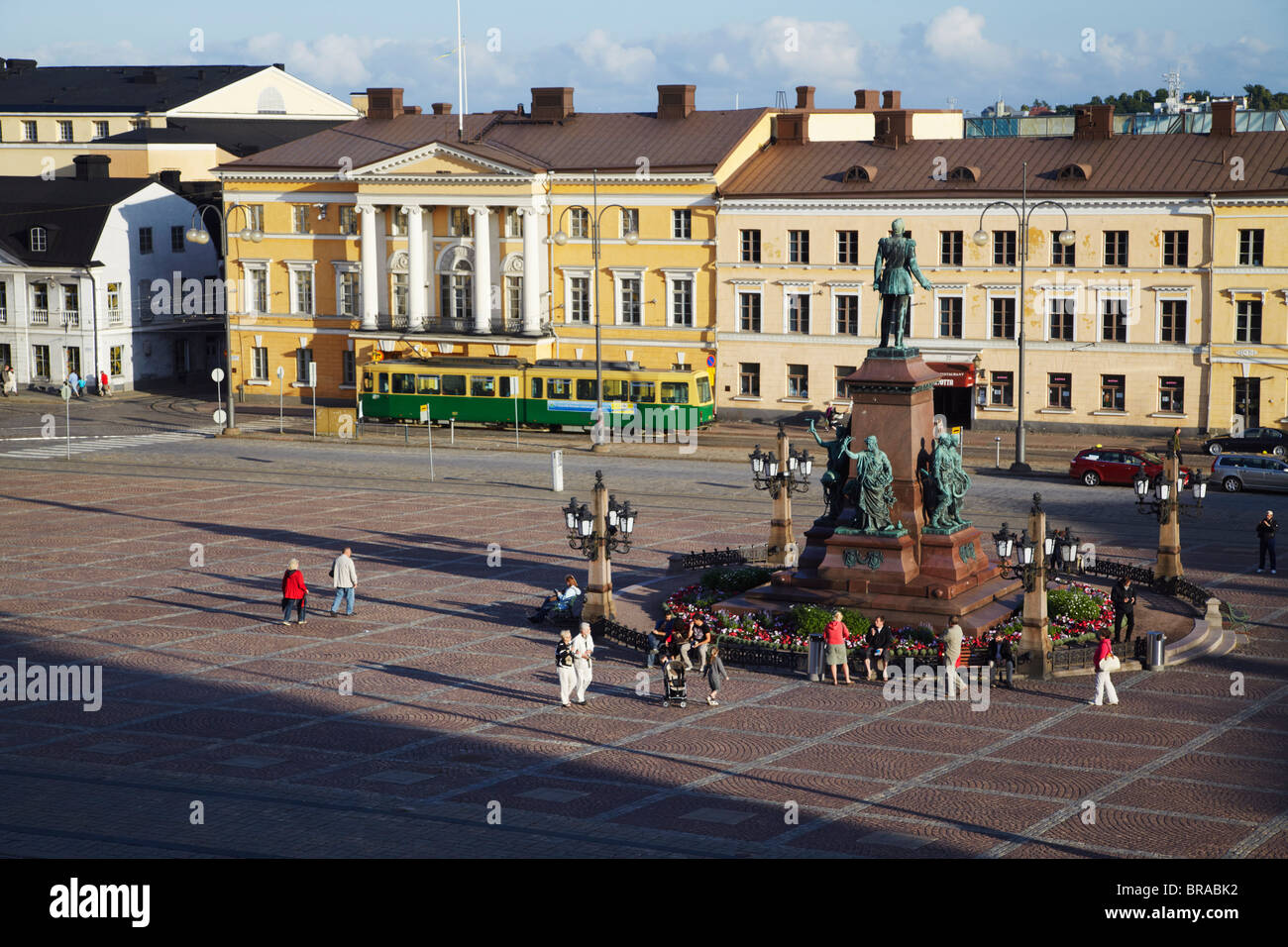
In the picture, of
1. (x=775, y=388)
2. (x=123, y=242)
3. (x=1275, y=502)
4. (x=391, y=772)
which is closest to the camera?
(x=391, y=772)

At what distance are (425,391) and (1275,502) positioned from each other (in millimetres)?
36498

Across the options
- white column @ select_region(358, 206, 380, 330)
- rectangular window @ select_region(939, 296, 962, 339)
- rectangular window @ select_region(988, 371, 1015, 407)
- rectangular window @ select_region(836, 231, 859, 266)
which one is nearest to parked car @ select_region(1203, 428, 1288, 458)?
rectangular window @ select_region(988, 371, 1015, 407)

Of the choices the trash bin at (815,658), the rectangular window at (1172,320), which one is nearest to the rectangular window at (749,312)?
the rectangular window at (1172,320)

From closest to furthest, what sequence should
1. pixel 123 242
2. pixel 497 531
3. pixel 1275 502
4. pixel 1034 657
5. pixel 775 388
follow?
pixel 1034 657
pixel 497 531
pixel 1275 502
pixel 775 388
pixel 123 242

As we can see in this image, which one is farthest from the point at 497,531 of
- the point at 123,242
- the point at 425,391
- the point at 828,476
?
the point at 123,242

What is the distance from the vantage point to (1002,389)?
6944 cm

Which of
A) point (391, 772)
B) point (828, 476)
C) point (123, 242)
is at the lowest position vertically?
point (391, 772)

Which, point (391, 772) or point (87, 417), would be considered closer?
point (391, 772)

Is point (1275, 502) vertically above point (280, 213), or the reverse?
point (280, 213)

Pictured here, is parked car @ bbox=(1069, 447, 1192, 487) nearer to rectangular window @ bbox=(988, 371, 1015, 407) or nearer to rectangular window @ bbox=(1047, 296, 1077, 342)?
rectangular window @ bbox=(1047, 296, 1077, 342)

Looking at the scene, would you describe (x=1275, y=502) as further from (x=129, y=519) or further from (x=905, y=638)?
(x=129, y=519)

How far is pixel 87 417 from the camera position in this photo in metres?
77.2

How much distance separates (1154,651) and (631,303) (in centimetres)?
4730

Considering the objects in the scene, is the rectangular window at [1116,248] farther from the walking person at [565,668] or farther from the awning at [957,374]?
the walking person at [565,668]
